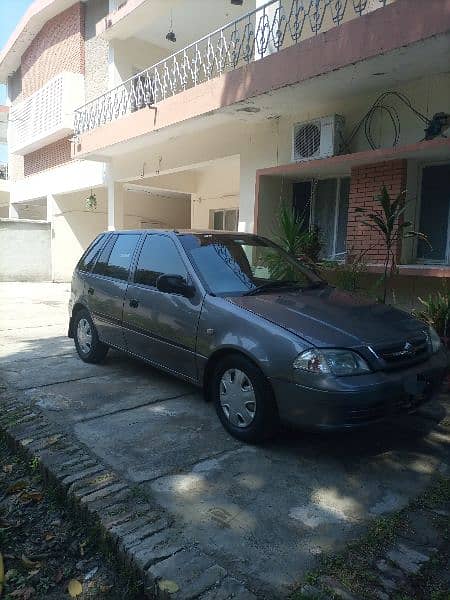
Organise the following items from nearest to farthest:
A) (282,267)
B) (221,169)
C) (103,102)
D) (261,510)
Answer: (261,510)
(282,267)
(103,102)
(221,169)

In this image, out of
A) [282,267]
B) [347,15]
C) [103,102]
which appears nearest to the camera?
[282,267]

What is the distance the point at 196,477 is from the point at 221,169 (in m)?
9.70

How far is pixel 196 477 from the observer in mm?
3006

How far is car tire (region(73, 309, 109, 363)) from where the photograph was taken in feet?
17.8

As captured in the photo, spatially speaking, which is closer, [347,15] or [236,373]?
[236,373]

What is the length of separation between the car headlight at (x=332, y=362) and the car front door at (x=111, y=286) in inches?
94.2

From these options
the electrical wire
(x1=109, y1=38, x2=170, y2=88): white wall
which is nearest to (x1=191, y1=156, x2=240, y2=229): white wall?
(x1=109, y1=38, x2=170, y2=88): white wall

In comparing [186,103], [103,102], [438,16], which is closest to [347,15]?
[186,103]

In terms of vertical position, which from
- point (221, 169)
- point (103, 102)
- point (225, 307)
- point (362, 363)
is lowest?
point (362, 363)

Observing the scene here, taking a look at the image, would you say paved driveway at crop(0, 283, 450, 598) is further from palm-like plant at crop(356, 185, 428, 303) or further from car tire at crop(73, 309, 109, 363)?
palm-like plant at crop(356, 185, 428, 303)

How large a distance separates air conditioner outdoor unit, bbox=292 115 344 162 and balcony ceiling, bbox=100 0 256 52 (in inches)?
172

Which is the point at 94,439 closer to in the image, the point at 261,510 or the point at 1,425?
the point at 1,425

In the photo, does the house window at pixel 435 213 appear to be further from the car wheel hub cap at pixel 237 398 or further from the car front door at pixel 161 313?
the car wheel hub cap at pixel 237 398

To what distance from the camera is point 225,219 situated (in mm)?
12938
